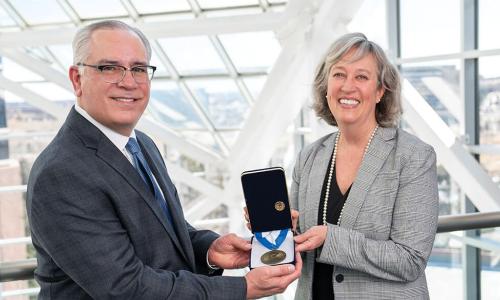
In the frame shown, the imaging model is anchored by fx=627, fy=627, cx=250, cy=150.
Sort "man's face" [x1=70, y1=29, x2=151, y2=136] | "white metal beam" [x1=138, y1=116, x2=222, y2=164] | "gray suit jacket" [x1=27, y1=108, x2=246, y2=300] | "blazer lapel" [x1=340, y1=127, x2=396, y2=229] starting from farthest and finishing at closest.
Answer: "white metal beam" [x1=138, y1=116, x2=222, y2=164], "blazer lapel" [x1=340, y1=127, x2=396, y2=229], "man's face" [x1=70, y1=29, x2=151, y2=136], "gray suit jacket" [x1=27, y1=108, x2=246, y2=300]

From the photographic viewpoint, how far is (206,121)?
1795cm

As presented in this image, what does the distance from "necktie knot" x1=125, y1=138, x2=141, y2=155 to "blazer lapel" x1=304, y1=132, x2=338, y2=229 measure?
0.80 metres

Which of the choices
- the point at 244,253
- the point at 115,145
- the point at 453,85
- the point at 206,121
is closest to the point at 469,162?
the point at 453,85

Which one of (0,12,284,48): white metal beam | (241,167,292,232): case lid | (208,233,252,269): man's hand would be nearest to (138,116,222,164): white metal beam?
(0,12,284,48): white metal beam

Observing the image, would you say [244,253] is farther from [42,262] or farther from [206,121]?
[206,121]

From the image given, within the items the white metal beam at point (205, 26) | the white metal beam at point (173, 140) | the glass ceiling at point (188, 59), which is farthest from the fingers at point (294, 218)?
the white metal beam at point (173, 140)

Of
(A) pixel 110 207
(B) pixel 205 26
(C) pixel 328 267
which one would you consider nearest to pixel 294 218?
(C) pixel 328 267

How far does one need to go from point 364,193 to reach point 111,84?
1137 mm

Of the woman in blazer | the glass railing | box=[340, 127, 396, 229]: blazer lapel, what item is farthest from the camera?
the glass railing

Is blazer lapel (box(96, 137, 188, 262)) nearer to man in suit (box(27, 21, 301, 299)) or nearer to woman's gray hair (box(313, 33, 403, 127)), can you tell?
man in suit (box(27, 21, 301, 299))

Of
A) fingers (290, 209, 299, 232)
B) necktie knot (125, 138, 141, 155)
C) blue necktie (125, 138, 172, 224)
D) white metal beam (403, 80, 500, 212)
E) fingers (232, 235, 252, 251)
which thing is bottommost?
fingers (232, 235, 252, 251)

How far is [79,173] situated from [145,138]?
2.02ft

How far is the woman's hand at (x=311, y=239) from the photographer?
2520mm

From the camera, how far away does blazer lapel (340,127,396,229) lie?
8.70 ft
